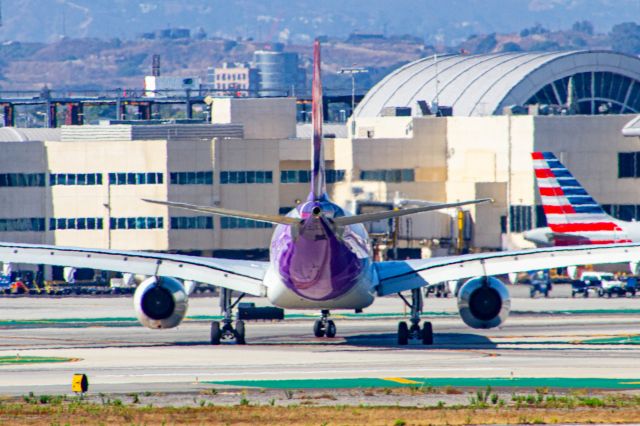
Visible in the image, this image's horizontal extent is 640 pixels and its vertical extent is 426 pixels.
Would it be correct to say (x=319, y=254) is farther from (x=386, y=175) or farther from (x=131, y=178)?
(x=386, y=175)

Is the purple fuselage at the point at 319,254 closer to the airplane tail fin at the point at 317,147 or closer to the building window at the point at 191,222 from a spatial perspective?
the airplane tail fin at the point at 317,147

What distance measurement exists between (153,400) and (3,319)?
4321 centimetres

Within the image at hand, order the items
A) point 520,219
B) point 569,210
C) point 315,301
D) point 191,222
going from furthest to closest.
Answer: point 191,222, point 520,219, point 569,210, point 315,301

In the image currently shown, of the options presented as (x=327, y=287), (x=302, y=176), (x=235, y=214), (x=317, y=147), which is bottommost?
(x=327, y=287)

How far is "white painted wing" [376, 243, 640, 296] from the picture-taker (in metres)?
64.1

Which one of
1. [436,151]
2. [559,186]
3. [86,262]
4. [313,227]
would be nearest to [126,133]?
[436,151]

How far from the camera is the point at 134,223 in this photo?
124938 millimetres

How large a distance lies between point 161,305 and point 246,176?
62.7 meters

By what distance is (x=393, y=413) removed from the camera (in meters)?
42.6

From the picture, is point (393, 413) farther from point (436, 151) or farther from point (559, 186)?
point (436, 151)

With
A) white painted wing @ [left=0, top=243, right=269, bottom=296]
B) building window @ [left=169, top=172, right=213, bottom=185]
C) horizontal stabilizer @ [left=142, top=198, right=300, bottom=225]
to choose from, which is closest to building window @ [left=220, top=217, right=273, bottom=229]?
building window @ [left=169, top=172, right=213, bottom=185]

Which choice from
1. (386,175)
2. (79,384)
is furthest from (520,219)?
(79,384)

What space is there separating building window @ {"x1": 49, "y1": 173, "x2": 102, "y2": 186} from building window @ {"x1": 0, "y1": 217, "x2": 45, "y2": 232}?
328 cm

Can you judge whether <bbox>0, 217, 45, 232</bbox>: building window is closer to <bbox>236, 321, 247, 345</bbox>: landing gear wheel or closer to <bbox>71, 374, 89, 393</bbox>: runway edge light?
<bbox>236, 321, 247, 345</bbox>: landing gear wheel
